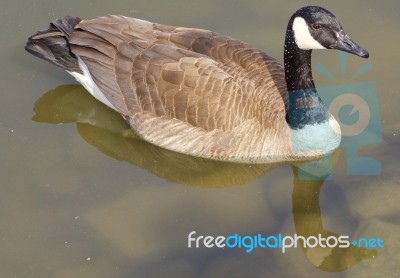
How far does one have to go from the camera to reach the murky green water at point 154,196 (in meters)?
7.33

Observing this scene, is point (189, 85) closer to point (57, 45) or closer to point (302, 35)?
point (302, 35)

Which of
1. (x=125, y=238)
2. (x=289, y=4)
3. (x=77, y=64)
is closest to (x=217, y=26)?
(x=289, y=4)

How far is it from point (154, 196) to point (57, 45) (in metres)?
2.24

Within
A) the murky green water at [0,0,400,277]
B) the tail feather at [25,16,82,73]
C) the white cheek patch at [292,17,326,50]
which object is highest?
the white cheek patch at [292,17,326,50]

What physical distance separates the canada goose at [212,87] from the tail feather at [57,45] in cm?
8

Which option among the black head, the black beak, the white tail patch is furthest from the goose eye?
the white tail patch

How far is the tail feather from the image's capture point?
8.89 metres

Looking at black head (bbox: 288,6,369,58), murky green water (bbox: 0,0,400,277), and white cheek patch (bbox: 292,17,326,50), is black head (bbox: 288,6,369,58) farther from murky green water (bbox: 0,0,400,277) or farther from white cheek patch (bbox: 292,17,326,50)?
murky green water (bbox: 0,0,400,277)

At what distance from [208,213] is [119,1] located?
389 cm

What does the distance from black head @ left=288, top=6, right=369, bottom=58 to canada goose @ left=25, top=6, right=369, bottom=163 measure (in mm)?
10

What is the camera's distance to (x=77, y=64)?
895 centimetres

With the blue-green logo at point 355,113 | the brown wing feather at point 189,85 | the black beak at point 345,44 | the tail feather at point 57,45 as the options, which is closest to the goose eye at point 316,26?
the black beak at point 345,44

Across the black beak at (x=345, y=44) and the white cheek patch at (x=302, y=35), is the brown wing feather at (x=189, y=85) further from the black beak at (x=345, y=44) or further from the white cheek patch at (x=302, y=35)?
the black beak at (x=345, y=44)

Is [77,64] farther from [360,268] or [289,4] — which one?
[360,268]
